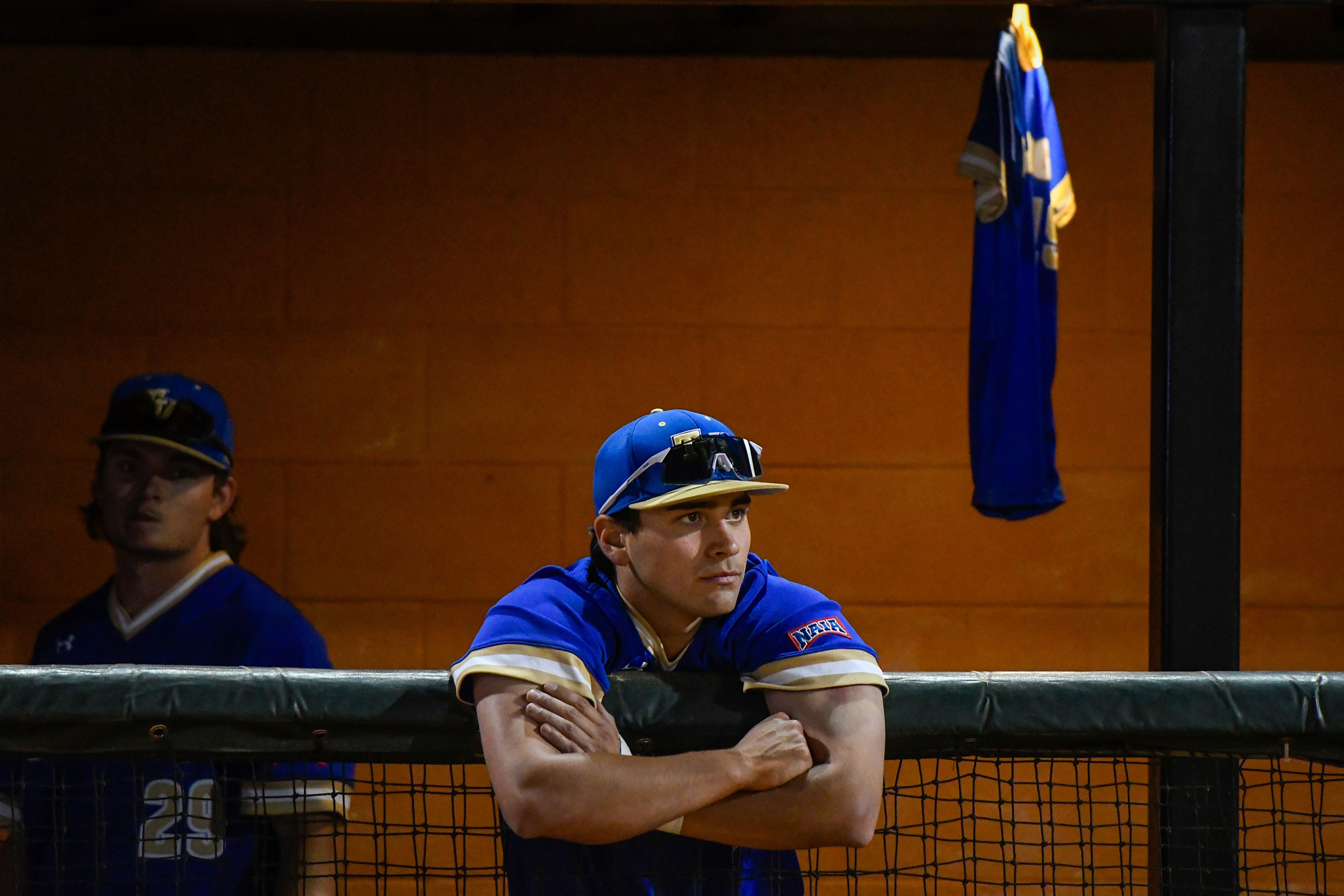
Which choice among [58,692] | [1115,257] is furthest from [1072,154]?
[58,692]

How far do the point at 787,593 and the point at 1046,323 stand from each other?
1.41 m

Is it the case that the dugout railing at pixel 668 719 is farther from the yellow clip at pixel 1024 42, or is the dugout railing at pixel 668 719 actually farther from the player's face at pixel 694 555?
the yellow clip at pixel 1024 42

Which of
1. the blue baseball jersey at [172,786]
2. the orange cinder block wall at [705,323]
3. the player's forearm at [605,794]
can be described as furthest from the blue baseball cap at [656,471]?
the orange cinder block wall at [705,323]

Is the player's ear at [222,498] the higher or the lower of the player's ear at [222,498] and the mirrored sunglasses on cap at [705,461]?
the higher

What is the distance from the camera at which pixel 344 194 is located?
4.01 meters

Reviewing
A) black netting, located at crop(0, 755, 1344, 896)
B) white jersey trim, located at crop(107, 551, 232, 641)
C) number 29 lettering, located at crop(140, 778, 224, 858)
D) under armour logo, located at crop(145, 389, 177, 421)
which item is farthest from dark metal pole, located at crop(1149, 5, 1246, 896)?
under armour logo, located at crop(145, 389, 177, 421)

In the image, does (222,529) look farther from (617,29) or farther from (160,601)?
(617,29)

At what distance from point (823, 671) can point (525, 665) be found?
358 mm

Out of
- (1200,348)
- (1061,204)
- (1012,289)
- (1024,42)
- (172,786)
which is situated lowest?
(172,786)

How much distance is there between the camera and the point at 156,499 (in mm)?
2855

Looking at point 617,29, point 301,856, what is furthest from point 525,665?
point 617,29

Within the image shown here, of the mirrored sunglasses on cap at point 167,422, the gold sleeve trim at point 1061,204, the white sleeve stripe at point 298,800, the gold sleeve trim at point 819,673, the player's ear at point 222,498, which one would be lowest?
the white sleeve stripe at point 298,800

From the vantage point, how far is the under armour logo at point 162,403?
9.59ft

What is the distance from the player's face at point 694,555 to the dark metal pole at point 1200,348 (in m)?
0.75
